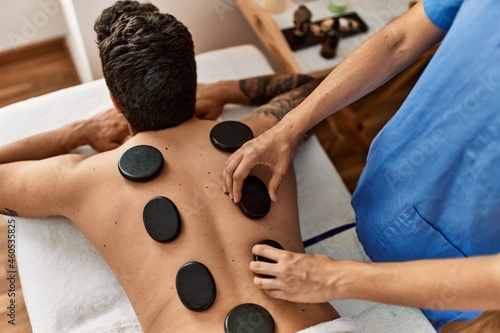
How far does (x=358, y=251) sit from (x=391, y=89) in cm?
112

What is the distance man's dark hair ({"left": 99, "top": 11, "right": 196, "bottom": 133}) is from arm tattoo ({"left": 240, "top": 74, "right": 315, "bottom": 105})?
19.0 inches

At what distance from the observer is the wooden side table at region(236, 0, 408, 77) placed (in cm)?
191

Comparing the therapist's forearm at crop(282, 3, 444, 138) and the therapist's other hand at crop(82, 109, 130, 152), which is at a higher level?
the therapist's forearm at crop(282, 3, 444, 138)

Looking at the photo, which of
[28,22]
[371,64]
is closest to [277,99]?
[371,64]

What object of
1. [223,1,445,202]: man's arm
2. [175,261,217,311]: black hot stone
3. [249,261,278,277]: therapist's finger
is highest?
[223,1,445,202]: man's arm

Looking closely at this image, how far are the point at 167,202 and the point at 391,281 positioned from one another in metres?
0.56

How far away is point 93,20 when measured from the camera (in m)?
1.93

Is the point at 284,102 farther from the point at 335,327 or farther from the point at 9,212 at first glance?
the point at 9,212

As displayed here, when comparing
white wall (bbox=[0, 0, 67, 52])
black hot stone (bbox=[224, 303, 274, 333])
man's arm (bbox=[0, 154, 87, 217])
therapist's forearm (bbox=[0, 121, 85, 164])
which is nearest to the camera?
black hot stone (bbox=[224, 303, 274, 333])

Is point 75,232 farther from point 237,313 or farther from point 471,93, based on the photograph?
point 471,93

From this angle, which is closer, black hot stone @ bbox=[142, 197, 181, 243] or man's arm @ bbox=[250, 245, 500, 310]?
man's arm @ bbox=[250, 245, 500, 310]

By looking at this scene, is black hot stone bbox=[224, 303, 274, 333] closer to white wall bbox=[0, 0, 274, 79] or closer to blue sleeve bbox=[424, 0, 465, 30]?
blue sleeve bbox=[424, 0, 465, 30]

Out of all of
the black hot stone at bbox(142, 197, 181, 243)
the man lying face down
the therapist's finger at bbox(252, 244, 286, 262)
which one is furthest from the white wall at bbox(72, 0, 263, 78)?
the therapist's finger at bbox(252, 244, 286, 262)

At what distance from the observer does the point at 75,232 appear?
1.39 metres
